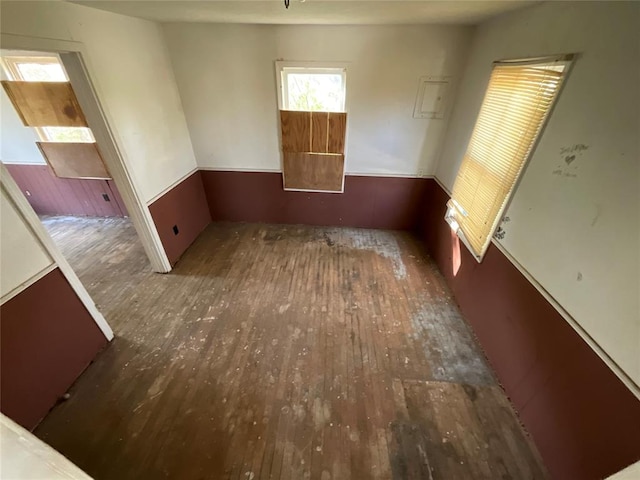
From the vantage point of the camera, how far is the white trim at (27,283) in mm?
1549

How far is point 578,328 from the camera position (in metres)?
1.42

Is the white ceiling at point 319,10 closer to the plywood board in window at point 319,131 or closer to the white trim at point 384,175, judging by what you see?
the plywood board in window at point 319,131

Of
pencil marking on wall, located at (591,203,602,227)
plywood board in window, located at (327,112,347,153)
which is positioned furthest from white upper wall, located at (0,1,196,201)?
pencil marking on wall, located at (591,203,602,227)

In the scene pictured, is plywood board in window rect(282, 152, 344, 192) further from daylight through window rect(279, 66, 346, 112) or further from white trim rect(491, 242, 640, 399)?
white trim rect(491, 242, 640, 399)

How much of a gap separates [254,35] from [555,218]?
3.20 m

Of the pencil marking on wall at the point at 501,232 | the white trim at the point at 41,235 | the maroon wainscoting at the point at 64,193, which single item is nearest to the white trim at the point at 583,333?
the pencil marking on wall at the point at 501,232

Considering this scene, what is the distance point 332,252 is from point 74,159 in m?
3.66

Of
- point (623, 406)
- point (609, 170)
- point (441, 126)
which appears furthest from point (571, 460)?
Result: point (441, 126)

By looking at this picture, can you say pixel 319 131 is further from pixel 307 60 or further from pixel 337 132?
pixel 307 60

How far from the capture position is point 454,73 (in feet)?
9.43

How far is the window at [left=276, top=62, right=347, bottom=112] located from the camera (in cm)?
300

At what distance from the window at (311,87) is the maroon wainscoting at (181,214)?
160cm

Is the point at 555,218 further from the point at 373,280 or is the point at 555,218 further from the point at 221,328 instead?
Answer: the point at 221,328

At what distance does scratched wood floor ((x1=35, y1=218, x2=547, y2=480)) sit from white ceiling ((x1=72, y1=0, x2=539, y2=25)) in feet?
7.86
